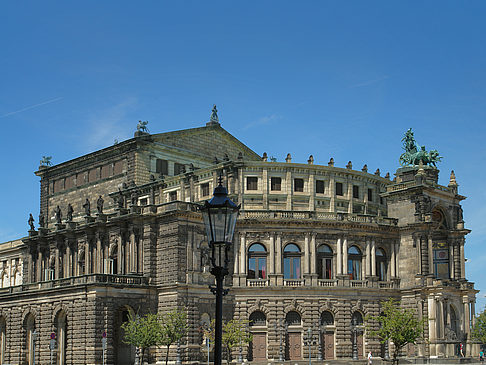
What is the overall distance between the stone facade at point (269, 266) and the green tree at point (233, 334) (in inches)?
42.9

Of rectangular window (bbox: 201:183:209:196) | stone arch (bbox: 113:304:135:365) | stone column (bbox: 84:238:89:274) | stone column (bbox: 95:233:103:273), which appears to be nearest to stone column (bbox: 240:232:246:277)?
rectangular window (bbox: 201:183:209:196)

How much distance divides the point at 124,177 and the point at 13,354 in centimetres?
2411

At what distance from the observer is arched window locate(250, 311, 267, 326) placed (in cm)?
7375

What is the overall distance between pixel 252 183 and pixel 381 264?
16.8 m

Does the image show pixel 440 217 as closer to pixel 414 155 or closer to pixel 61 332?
pixel 414 155

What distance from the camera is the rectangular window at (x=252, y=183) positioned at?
258 feet

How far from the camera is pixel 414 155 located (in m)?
83.9

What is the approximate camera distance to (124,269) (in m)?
75.9

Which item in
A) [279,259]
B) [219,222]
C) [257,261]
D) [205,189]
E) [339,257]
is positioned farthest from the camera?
[205,189]

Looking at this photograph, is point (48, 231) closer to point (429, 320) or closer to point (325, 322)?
point (325, 322)

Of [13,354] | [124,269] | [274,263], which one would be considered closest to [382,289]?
[274,263]

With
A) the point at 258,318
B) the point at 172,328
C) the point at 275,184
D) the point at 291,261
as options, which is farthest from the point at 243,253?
the point at 172,328

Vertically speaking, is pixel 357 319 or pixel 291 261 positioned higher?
pixel 291 261

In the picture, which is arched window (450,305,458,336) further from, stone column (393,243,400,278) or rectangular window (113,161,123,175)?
rectangular window (113,161,123,175)
